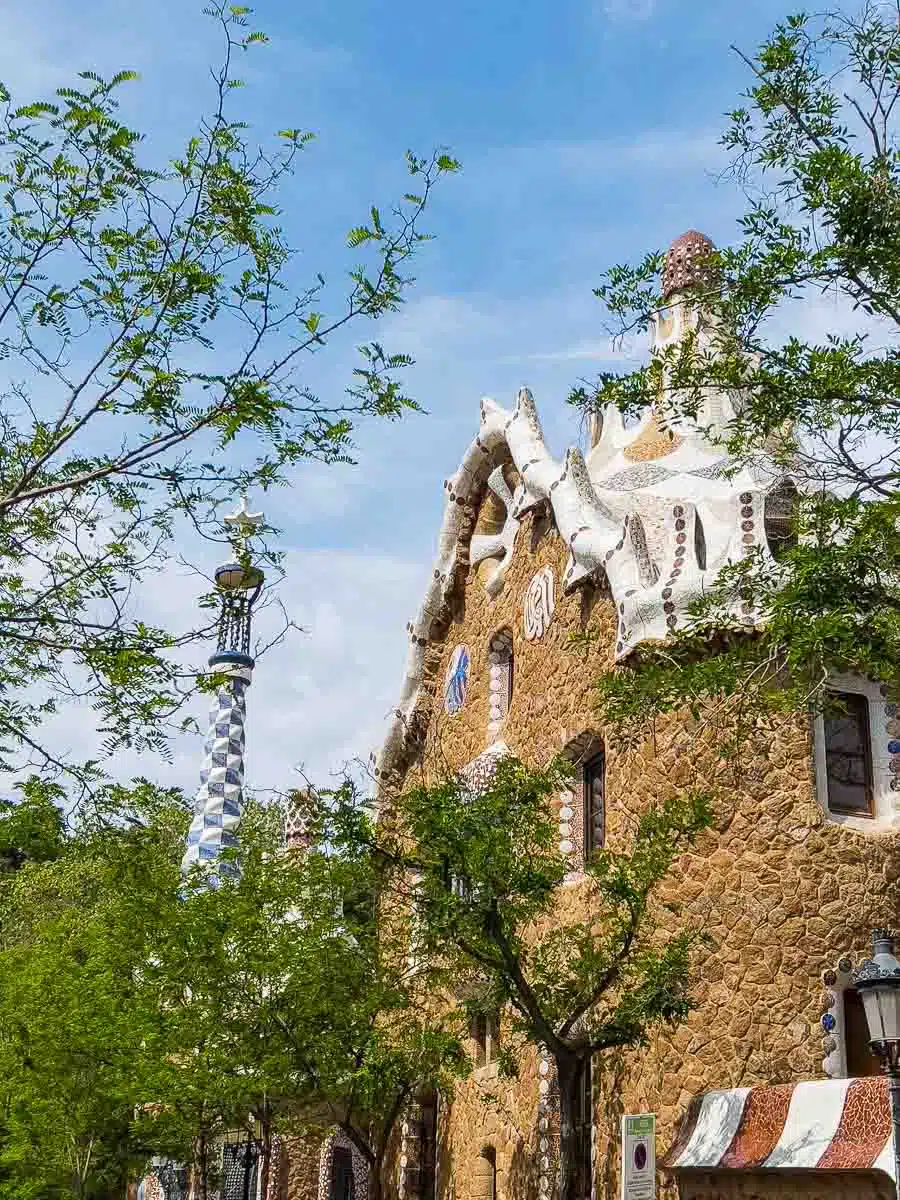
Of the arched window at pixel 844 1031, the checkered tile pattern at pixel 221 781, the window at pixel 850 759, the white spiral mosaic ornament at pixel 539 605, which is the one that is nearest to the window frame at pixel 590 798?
the white spiral mosaic ornament at pixel 539 605

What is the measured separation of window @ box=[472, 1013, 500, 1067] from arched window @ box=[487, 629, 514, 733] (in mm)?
2902

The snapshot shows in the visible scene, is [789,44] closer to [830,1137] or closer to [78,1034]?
[830,1137]

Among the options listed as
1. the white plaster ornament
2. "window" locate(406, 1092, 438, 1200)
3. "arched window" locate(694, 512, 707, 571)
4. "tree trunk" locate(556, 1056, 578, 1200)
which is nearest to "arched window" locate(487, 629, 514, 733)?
the white plaster ornament

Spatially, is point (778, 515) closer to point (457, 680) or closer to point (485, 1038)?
point (457, 680)

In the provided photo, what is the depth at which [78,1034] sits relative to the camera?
47.7 ft

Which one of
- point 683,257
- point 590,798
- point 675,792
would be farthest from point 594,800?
point 683,257

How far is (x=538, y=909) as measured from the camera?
9.57 meters

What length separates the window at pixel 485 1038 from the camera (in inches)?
522

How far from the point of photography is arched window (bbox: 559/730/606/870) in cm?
1199

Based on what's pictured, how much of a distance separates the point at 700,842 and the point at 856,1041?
177 centimetres


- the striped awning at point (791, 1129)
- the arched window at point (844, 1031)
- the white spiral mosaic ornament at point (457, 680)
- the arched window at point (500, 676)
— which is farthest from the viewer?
the white spiral mosaic ornament at point (457, 680)

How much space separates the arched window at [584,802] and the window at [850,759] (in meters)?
2.05

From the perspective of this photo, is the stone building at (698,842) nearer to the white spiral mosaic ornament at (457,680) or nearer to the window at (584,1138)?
the window at (584,1138)

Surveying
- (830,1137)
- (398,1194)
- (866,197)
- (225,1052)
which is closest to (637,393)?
(866,197)
